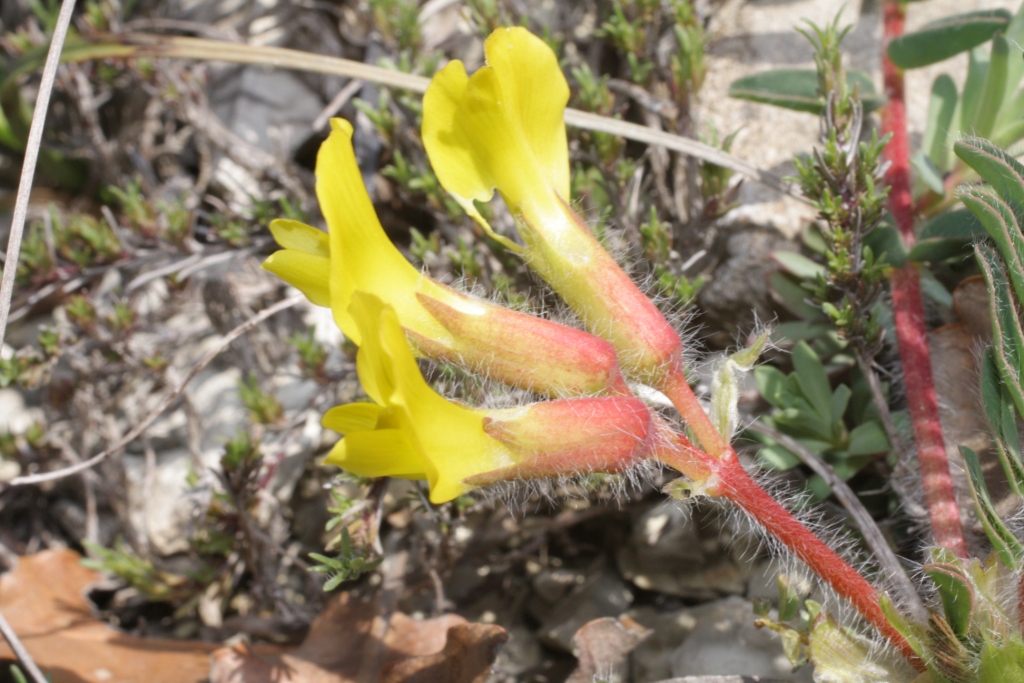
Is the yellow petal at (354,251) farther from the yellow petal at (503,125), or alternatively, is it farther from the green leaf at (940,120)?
the green leaf at (940,120)

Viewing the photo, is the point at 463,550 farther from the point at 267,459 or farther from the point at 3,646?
the point at 3,646

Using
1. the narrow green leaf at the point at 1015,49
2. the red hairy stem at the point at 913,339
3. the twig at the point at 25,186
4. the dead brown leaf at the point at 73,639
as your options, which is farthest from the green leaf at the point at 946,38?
the dead brown leaf at the point at 73,639

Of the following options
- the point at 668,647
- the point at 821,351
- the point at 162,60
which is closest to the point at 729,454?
the point at 821,351

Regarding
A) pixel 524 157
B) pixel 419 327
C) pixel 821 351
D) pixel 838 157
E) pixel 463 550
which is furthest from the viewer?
pixel 463 550

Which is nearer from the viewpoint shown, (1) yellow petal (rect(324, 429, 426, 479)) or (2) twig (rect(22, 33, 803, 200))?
(1) yellow petal (rect(324, 429, 426, 479))

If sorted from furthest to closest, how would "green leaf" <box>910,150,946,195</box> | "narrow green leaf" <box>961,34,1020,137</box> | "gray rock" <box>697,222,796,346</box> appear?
1. "gray rock" <box>697,222,796,346</box>
2. "green leaf" <box>910,150,946,195</box>
3. "narrow green leaf" <box>961,34,1020,137</box>

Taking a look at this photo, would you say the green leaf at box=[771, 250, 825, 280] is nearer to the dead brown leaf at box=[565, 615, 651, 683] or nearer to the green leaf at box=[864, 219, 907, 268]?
the green leaf at box=[864, 219, 907, 268]

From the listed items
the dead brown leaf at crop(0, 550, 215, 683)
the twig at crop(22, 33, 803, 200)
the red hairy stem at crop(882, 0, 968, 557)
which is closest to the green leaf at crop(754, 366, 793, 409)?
the red hairy stem at crop(882, 0, 968, 557)
